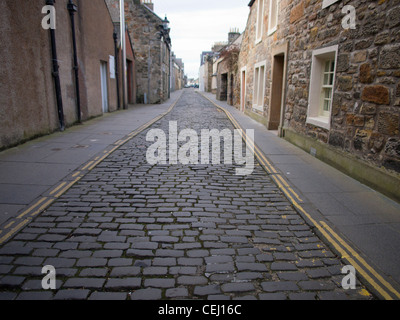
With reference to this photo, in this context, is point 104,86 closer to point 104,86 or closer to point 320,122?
point 104,86

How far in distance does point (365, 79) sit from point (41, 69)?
873 centimetres

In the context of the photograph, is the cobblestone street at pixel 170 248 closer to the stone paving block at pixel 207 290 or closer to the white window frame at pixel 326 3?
the stone paving block at pixel 207 290

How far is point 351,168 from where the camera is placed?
6117 mm

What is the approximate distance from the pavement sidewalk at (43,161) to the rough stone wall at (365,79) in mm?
5818

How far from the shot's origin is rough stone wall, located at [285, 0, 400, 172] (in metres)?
4.93

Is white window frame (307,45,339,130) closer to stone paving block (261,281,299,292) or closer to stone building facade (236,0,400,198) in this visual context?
stone building facade (236,0,400,198)

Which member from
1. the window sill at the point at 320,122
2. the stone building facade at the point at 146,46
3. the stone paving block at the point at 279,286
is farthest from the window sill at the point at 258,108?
the stone paving block at the point at 279,286

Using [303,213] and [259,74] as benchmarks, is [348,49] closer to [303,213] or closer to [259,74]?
[303,213]

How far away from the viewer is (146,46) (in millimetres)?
23609

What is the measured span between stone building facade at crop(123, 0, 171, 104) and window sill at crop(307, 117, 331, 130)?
1788 cm

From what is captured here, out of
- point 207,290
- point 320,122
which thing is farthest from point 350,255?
point 320,122

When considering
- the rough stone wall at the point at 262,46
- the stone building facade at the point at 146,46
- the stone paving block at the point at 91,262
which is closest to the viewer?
the stone paving block at the point at 91,262

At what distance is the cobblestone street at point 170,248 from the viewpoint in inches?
110

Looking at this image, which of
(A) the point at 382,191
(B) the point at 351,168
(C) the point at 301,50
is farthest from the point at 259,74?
(A) the point at 382,191
